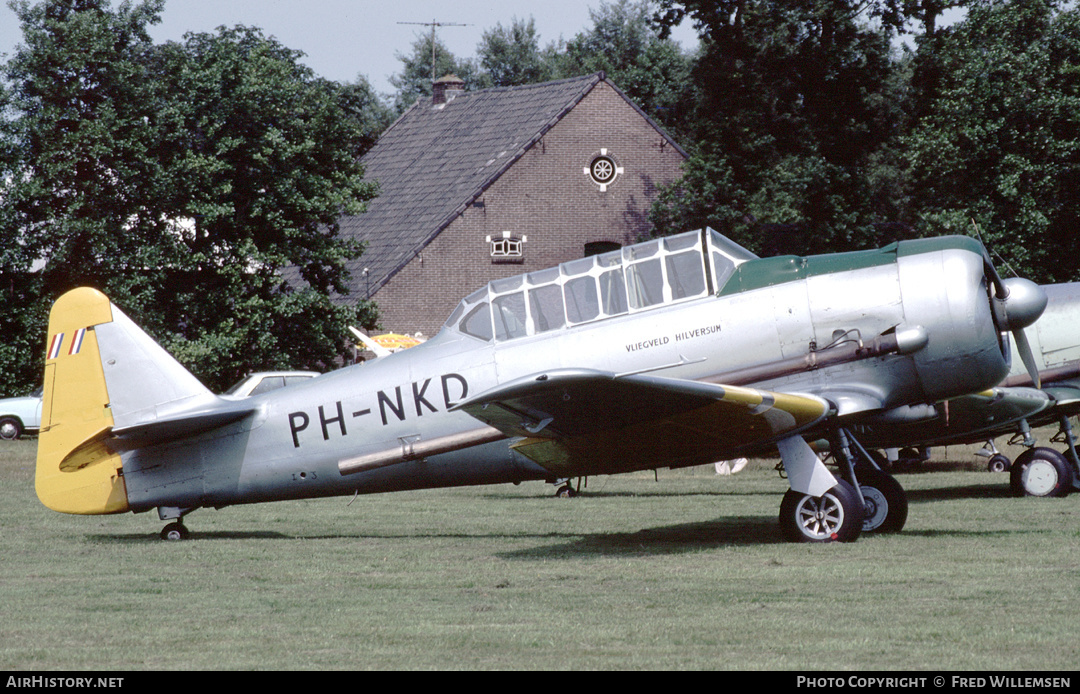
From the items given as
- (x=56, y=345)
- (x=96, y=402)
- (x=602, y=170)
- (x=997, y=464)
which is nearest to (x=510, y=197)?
(x=602, y=170)

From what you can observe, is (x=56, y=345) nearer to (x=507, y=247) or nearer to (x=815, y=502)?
(x=815, y=502)

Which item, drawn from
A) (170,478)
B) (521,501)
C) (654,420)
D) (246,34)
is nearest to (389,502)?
(521,501)

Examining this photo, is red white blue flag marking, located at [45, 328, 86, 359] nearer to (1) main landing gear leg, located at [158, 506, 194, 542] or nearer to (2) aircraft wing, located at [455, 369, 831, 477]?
(1) main landing gear leg, located at [158, 506, 194, 542]

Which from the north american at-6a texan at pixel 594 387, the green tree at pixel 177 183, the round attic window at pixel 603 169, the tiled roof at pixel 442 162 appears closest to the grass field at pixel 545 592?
the north american at-6a texan at pixel 594 387

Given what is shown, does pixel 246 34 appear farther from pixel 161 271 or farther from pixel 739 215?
pixel 739 215

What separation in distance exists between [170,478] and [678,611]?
654 cm

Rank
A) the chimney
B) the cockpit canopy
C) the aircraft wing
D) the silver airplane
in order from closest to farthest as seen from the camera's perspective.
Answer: the aircraft wing
the cockpit canopy
the silver airplane
the chimney

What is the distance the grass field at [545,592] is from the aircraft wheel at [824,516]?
11.0 inches

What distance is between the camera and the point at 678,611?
820 centimetres

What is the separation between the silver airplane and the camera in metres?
16.3

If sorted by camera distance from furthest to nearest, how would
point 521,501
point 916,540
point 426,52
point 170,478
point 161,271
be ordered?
point 426,52
point 161,271
point 521,501
point 170,478
point 916,540

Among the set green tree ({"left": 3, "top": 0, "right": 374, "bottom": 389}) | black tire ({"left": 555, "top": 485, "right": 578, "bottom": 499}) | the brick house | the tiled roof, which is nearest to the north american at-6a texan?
black tire ({"left": 555, "top": 485, "right": 578, "bottom": 499})

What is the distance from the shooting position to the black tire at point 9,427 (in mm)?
33031

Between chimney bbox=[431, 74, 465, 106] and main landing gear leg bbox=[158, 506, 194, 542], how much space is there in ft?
121
